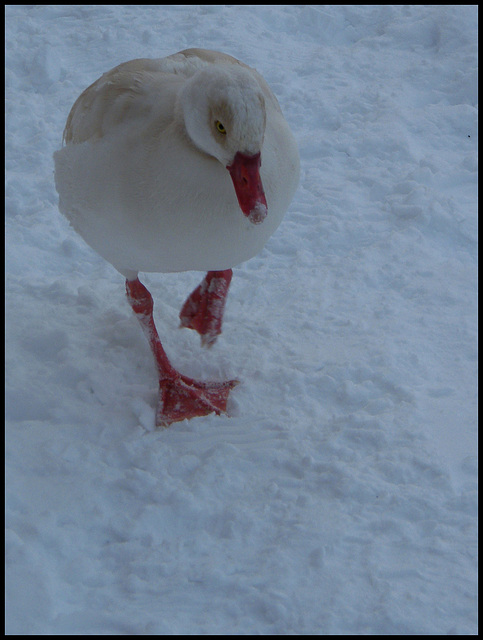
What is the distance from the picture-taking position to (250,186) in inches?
101

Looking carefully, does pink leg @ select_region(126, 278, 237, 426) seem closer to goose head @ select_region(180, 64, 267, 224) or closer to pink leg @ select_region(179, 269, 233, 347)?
pink leg @ select_region(179, 269, 233, 347)

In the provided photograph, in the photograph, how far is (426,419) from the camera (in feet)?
11.0

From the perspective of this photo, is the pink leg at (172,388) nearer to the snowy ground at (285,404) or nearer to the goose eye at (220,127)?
the snowy ground at (285,404)

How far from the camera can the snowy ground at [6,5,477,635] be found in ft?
8.35

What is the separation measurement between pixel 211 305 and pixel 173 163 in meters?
1.09

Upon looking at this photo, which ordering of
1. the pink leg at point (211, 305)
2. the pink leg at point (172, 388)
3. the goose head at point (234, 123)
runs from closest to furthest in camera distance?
the goose head at point (234, 123), the pink leg at point (172, 388), the pink leg at point (211, 305)

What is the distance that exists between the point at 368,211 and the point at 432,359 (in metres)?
1.43

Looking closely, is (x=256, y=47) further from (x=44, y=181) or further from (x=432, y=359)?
(x=432, y=359)

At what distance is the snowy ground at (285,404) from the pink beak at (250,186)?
44.0 inches

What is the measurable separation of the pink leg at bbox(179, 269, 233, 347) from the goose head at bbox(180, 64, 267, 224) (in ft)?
3.56

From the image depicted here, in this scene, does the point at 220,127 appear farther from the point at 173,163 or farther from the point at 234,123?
the point at 173,163

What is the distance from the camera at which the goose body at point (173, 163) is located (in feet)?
8.46

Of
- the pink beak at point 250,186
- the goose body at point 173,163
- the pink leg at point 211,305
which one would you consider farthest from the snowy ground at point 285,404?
the pink beak at point 250,186

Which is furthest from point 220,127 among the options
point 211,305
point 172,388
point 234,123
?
point 172,388
